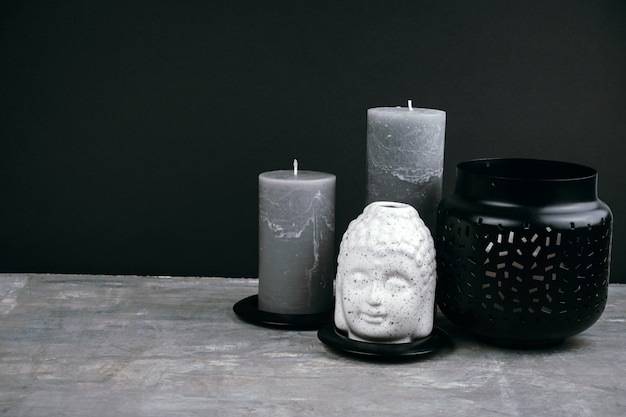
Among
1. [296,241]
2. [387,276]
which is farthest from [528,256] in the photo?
[296,241]

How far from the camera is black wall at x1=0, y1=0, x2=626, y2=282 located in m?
1.33

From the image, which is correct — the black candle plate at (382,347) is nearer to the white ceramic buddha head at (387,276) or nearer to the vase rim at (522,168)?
the white ceramic buddha head at (387,276)

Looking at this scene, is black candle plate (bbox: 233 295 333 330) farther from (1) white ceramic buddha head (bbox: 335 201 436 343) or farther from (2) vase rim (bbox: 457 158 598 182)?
(2) vase rim (bbox: 457 158 598 182)

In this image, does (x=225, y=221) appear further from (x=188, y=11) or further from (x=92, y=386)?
(x=92, y=386)

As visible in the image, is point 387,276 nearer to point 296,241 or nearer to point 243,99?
point 296,241

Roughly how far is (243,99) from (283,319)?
0.41 m

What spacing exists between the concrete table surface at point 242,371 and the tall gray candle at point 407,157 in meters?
0.18

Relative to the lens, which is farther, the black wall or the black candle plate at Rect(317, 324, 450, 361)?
the black wall

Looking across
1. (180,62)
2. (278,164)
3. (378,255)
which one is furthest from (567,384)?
(180,62)

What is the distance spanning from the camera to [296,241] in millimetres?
1088

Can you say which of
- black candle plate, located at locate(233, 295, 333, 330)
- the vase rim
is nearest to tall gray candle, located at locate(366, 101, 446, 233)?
the vase rim

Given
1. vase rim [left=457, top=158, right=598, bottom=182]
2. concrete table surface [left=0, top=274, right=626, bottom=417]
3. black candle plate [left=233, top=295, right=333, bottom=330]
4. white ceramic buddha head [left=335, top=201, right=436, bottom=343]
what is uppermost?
vase rim [left=457, top=158, right=598, bottom=182]

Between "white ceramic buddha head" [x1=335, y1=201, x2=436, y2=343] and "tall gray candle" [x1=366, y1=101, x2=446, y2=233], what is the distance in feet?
0.30

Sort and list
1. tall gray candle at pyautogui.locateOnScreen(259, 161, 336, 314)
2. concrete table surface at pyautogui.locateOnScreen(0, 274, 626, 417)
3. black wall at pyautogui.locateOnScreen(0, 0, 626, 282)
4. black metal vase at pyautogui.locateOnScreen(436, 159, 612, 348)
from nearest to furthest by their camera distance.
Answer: concrete table surface at pyautogui.locateOnScreen(0, 274, 626, 417), black metal vase at pyautogui.locateOnScreen(436, 159, 612, 348), tall gray candle at pyautogui.locateOnScreen(259, 161, 336, 314), black wall at pyautogui.locateOnScreen(0, 0, 626, 282)
